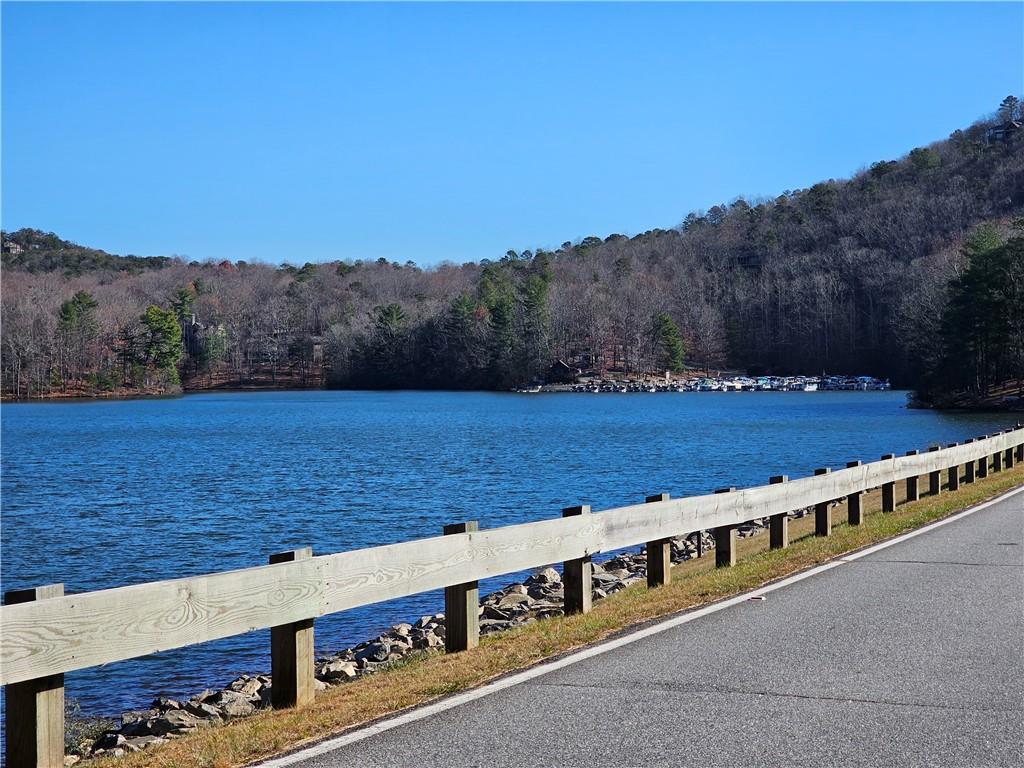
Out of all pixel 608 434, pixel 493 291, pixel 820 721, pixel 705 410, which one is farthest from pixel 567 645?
pixel 493 291

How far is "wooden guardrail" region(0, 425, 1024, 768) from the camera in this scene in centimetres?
547

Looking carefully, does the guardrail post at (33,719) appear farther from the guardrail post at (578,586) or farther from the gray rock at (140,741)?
the guardrail post at (578,586)

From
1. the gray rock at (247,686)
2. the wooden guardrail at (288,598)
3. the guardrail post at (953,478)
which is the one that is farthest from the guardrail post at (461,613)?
the guardrail post at (953,478)

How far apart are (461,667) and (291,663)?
128 centimetres

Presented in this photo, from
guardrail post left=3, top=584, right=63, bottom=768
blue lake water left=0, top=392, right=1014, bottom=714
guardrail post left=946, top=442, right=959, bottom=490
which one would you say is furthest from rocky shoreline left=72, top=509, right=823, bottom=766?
guardrail post left=946, top=442, right=959, bottom=490

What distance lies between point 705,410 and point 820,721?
94.5 metres

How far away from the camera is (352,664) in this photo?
41.3 ft

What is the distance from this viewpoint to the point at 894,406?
97.9m

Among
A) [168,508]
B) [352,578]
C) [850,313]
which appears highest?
[850,313]

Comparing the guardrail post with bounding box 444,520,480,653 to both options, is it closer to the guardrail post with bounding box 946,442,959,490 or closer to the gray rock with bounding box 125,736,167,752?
the gray rock with bounding box 125,736,167,752

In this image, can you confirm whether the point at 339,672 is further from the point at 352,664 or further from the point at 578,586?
the point at 578,586

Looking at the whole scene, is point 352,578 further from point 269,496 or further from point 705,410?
point 705,410

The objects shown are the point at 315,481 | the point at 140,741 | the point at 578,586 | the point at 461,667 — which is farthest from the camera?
the point at 315,481

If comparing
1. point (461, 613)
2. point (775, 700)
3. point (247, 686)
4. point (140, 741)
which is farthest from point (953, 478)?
point (775, 700)
